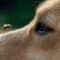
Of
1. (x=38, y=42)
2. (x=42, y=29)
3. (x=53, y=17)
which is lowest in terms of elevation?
(x=38, y=42)

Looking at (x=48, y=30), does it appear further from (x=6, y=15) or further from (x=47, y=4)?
(x=6, y=15)

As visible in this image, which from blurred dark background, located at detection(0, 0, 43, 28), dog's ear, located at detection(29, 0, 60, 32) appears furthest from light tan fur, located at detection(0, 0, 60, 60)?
blurred dark background, located at detection(0, 0, 43, 28)

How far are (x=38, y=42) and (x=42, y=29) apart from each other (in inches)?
5.9

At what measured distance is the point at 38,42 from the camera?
248 cm

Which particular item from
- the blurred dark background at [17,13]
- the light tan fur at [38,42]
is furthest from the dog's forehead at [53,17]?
the blurred dark background at [17,13]

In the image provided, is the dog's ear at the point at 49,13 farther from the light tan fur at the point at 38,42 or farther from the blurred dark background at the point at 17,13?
the blurred dark background at the point at 17,13

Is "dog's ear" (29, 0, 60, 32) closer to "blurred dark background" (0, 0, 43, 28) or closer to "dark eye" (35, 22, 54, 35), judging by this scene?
"dark eye" (35, 22, 54, 35)

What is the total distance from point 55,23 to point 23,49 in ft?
1.36

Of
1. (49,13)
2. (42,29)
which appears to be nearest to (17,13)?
(42,29)

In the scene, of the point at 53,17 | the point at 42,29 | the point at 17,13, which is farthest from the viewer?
the point at 17,13

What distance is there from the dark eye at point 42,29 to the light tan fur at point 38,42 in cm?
3

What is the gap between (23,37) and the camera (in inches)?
103

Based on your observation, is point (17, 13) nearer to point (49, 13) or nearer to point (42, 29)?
point (42, 29)

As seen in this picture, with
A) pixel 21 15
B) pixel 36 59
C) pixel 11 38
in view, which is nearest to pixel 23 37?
pixel 11 38
